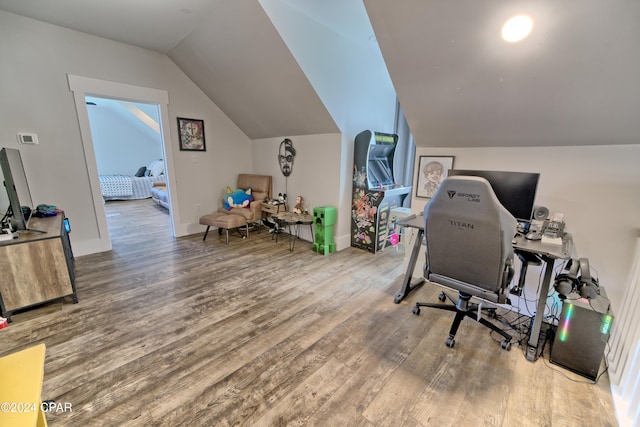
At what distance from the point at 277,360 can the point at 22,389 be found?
121cm

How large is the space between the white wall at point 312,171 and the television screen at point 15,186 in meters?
2.93

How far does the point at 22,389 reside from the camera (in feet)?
2.57

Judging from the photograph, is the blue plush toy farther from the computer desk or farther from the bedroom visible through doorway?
the computer desk

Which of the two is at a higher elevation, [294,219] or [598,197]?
[598,197]

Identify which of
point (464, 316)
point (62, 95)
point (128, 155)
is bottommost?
point (464, 316)

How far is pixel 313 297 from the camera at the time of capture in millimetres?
2465

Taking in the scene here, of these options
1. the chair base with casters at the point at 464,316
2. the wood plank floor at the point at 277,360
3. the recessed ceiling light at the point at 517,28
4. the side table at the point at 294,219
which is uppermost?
the recessed ceiling light at the point at 517,28

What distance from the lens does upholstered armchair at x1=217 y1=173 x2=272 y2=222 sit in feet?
13.7

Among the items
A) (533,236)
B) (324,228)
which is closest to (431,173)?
(533,236)

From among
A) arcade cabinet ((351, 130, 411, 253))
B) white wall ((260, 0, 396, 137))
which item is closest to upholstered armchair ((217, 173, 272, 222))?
arcade cabinet ((351, 130, 411, 253))

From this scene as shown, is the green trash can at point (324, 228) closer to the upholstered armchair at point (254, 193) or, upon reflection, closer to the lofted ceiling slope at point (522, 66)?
the upholstered armchair at point (254, 193)

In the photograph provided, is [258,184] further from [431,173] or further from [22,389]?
[22,389]

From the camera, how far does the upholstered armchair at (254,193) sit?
13.7 feet

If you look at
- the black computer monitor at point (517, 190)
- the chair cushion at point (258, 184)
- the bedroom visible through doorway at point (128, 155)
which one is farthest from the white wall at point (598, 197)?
the bedroom visible through doorway at point (128, 155)
